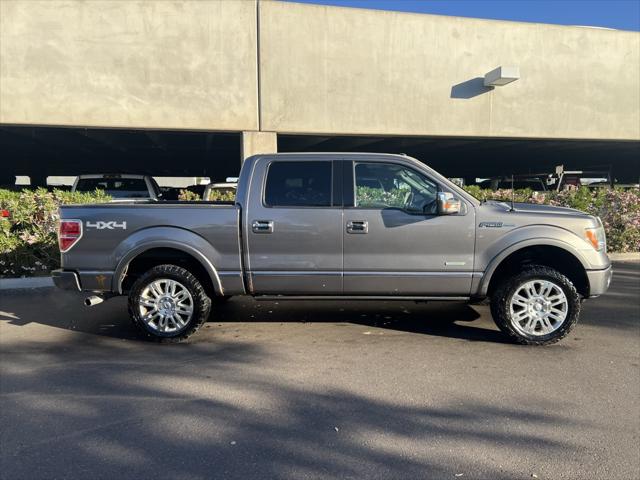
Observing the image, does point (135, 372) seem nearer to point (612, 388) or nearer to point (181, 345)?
point (181, 345)

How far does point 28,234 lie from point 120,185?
265 cm

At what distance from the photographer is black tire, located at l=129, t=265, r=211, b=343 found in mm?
5016

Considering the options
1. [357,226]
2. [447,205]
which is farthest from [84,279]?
[447,205]

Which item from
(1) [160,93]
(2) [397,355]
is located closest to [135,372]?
(2) [397,355]

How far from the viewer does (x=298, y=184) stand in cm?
512

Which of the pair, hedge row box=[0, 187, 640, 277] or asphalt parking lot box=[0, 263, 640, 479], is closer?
asphalt parking lot box=[0, 263, 640, 479]

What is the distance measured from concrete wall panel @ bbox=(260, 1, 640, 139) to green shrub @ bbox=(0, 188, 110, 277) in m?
5.06

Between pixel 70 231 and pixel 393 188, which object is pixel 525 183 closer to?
pixel 393 188

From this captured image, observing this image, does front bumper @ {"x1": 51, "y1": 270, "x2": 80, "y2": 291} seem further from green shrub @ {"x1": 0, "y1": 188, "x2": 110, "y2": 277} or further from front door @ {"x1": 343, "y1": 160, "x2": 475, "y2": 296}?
green shrub @ {"x1": 0, "y1": 188, "x2": 110, "y2": 277}

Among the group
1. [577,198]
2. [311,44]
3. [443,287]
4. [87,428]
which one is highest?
[311,44]

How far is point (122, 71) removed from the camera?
10.4 meters

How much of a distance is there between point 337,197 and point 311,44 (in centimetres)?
716

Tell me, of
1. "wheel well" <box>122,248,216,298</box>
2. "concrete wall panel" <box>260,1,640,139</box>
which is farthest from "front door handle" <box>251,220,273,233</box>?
"concrete wall panel" <box>260,1,640,139</box>

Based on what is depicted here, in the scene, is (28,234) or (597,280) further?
(28,234)
